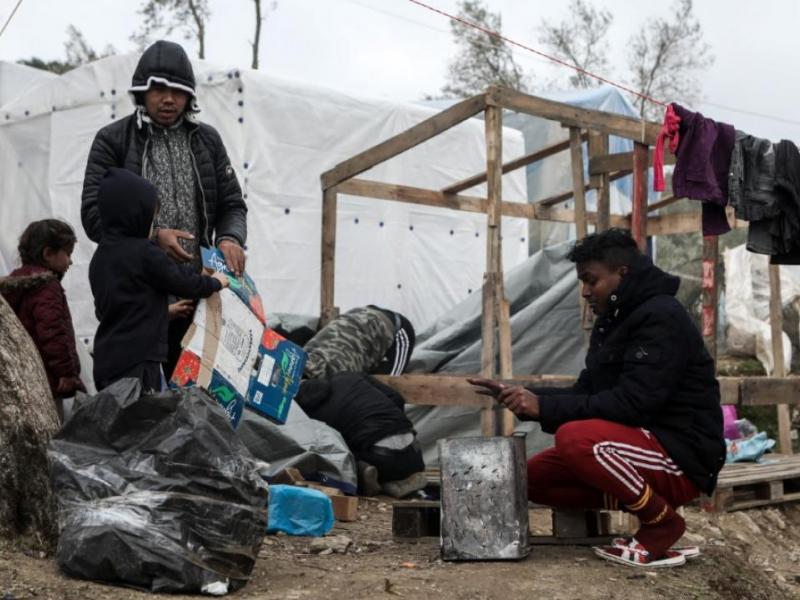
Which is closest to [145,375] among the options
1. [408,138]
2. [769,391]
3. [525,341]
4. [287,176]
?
[408,138]

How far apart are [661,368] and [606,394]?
27 centimetres

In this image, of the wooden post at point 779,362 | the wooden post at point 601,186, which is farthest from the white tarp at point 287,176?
the wooden post at point 779,362

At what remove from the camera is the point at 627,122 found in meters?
7.99

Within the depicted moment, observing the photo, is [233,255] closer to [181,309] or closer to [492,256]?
[181,309]

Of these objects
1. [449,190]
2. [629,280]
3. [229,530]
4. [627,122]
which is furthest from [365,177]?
[229,530]

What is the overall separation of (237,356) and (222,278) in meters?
0.39

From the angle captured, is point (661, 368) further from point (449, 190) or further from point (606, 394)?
point (449, 190)

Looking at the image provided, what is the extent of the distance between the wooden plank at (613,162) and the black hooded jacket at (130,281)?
4222mm

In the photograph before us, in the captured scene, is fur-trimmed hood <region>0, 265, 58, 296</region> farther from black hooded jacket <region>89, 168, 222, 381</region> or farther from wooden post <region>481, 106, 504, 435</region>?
wooden post <region>481, 106, 504, 435</region>

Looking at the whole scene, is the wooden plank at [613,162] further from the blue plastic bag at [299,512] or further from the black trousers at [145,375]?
the black trousers at [145,375]

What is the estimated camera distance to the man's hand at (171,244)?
15.6 ft

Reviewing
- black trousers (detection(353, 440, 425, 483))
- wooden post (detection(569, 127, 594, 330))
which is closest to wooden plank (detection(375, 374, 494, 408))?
black trousers (detection(353, 440, 425, 483))

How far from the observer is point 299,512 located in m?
5.41

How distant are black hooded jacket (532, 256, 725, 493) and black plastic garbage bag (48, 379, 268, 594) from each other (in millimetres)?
1539
